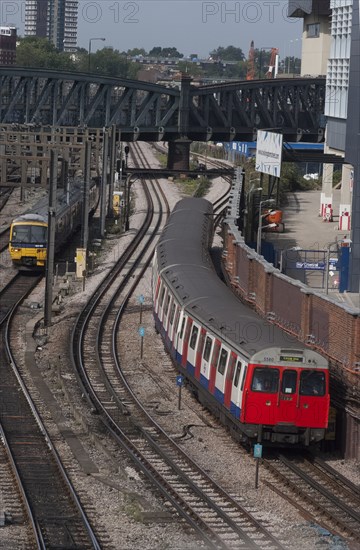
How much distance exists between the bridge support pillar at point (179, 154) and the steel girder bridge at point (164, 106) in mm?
538

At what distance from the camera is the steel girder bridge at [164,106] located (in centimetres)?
7599

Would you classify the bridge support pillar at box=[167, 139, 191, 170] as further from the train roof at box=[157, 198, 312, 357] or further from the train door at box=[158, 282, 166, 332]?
the train door at box=[158, 282, 166, 332]

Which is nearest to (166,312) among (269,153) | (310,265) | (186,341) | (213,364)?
(186,341)

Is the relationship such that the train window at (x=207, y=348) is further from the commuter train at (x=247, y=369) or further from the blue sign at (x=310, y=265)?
the blue sign at (x=310, y=265)

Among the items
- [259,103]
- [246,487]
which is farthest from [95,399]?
[259,103]

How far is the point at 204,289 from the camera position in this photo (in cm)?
2464

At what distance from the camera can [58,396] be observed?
2416 centimetres

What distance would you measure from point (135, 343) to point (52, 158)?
6673 millimetres

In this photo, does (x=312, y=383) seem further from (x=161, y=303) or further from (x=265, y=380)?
(x=161, y=303)

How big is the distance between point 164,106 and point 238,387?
67.7m

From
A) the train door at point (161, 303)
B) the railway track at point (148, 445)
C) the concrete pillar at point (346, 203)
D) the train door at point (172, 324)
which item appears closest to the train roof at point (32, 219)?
the railway track at point (148, 445)

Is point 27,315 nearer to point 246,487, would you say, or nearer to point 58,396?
point 58,396

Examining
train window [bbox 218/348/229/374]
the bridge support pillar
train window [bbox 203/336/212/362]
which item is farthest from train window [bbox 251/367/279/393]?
the bridge support pillar

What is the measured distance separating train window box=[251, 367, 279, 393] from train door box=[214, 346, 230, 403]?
1.26 metres
